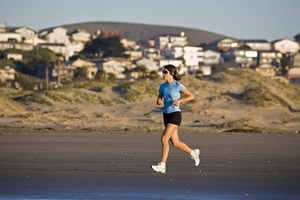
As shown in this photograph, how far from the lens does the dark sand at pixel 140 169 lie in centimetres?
1048

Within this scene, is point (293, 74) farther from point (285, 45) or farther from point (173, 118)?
point (173, 118)

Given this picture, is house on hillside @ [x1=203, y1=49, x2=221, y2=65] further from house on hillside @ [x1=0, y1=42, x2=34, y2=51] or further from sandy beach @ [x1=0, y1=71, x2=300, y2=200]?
sandy beach @ [x1=0, y1=71, x2=300, y2=200]

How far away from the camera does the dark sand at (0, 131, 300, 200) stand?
10.5 metres

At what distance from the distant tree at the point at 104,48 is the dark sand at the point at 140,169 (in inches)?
4764

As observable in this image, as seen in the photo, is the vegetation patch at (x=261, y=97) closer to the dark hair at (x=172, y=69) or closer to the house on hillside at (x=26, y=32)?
the dark hair at (x=172, y=69)

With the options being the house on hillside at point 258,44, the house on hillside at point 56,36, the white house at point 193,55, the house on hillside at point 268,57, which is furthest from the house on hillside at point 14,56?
the house on hillside at point 258,44

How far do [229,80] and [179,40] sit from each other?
498ft

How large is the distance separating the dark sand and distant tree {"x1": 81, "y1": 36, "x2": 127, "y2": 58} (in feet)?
397

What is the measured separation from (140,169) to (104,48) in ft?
424

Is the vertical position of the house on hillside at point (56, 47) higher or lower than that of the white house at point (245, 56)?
higher

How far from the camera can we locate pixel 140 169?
13.0m

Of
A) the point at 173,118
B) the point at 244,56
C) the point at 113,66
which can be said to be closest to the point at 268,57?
the point at 244,56

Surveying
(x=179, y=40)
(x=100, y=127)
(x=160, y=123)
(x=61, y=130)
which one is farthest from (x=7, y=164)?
(x=179, y=40)

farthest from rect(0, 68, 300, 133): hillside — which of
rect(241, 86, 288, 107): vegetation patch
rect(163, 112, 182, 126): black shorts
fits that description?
rect(163, 112, 182, 126): black shorts
